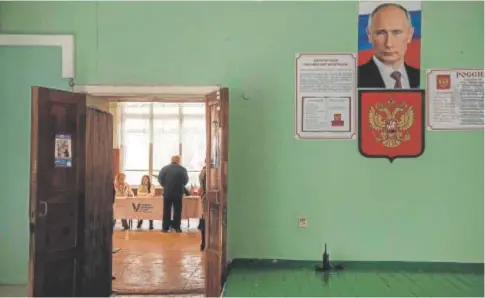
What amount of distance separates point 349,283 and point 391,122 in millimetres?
1650

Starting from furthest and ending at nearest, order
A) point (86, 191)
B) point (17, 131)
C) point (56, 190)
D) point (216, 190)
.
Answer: point (17, 131), point (86, 191), point (216, 190), point (56, 190)

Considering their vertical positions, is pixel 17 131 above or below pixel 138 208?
above

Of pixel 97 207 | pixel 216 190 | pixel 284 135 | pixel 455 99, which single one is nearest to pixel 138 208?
pixel 97 207

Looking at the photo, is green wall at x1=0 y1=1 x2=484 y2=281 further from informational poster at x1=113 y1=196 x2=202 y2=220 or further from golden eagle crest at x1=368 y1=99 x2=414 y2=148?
informational poster at x1=113 y1=196 x2=202 y2=220

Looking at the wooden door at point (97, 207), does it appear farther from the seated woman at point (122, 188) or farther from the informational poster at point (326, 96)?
the seated woman at point (122, 188)

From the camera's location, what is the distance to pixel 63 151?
5.02 meters

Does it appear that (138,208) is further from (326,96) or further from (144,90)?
(326,96)

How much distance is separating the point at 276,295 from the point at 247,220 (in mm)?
1077

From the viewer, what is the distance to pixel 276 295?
463 cm

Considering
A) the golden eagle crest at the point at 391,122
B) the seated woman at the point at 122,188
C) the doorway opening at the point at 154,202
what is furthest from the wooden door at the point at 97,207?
the seated woman at the point at 122,188

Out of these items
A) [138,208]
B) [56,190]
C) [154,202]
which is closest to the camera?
[56,190]

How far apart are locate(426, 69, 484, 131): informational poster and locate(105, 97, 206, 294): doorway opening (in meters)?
2.51

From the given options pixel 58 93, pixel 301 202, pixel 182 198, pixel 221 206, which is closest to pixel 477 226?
pixel 301 202

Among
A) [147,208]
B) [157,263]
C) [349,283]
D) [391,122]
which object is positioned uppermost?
[391,122]
